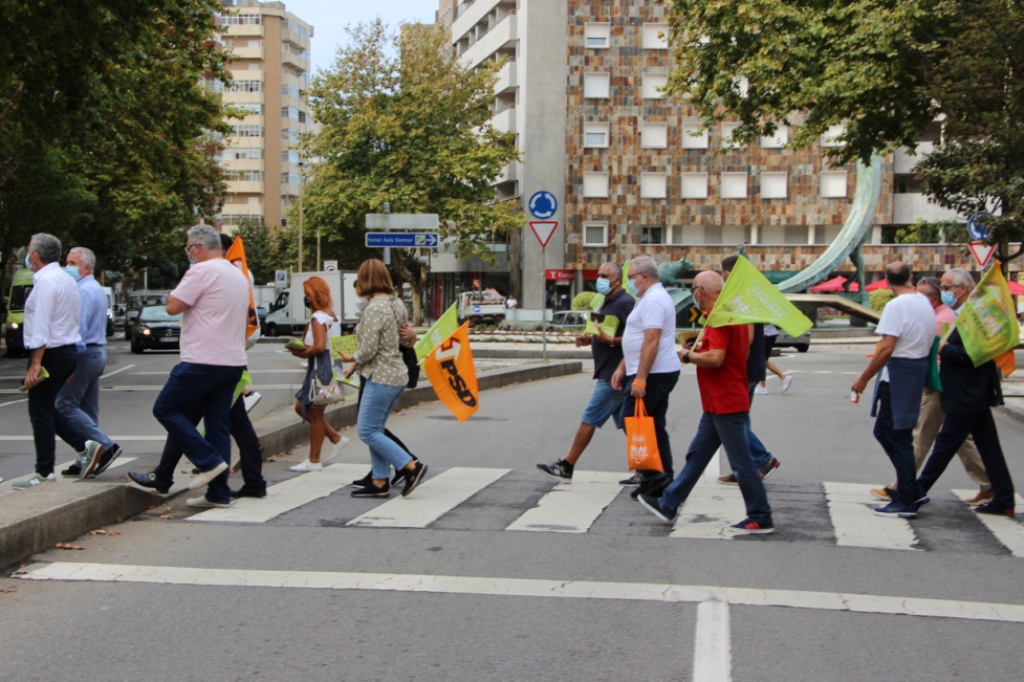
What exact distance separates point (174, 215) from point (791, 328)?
1624 inches

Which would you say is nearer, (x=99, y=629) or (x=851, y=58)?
(x=99, y=629)

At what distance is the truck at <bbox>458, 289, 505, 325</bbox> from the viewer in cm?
5753

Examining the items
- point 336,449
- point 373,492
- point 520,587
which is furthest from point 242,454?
point 520,587

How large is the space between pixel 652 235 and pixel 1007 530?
198 feet

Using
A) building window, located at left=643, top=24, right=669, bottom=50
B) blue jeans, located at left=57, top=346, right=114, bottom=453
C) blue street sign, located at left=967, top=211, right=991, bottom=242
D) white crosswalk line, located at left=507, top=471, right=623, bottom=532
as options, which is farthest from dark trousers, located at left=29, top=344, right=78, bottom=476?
building window, located at left=643, top=24, right=669, bottom=50

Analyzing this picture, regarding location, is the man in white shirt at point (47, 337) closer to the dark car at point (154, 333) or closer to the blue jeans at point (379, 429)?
the blue jeans at point (379, 429)

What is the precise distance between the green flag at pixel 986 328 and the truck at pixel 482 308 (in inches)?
1864

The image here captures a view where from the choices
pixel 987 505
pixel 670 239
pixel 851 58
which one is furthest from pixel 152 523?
pixel 670 239

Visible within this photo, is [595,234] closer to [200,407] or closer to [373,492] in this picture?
[373,492]

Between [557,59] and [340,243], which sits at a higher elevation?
[557,59]

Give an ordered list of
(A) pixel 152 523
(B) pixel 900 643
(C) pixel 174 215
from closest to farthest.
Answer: (B) pixel 900 643, (A) pixel 152 523, (C) pixel 174 215

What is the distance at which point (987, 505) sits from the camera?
8773mm

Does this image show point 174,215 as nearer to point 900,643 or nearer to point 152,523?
point 152,523

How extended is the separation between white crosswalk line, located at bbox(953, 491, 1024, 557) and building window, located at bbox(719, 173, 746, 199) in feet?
195
